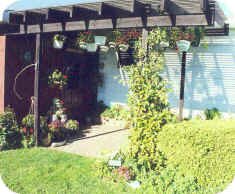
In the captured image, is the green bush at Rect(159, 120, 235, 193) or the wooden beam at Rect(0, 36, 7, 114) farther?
the wooden beam at Rect(0, 36, 7, 114)

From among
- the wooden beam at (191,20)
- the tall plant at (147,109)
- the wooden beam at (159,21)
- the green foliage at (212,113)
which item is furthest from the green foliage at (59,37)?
the green foliage at (212,113)

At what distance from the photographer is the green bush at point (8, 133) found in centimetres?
769

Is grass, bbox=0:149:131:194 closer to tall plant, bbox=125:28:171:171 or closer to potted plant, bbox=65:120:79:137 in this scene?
tall plant, bbox=125:28:171:171

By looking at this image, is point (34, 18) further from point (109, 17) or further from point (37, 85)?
point (109, 17)

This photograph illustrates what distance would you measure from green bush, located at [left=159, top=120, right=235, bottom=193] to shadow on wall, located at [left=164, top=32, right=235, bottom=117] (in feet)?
15.6

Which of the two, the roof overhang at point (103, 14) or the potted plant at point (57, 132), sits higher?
the roof overhang at point (103, 14)

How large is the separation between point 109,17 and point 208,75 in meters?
4.43

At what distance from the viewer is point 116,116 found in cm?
1082

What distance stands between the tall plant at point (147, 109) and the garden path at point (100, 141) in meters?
0.86

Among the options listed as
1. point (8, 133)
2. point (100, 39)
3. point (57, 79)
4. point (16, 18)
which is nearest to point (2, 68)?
point (16, 18)

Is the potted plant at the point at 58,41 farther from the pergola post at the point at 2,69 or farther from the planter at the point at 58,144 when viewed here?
the planter at the point at 58,144

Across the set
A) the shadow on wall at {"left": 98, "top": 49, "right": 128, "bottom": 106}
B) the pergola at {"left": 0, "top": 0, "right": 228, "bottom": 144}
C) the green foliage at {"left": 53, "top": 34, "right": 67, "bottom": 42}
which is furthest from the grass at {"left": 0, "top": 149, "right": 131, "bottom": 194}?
the shadow on wall at {"left": 98, "top": 49, "right": 128, "bottom": 106}

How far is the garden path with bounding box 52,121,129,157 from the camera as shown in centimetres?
775

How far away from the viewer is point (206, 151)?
197 inches
